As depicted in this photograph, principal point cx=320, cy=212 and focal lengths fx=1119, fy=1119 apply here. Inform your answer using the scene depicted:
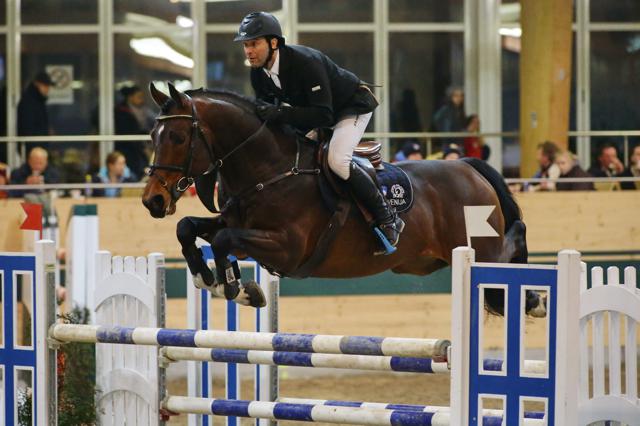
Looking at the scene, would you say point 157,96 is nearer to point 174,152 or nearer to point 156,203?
point 174,152

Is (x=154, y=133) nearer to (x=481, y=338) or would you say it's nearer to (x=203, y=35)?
(x=481, y=338)

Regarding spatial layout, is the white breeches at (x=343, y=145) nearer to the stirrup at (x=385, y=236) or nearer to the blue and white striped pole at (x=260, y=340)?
the stirrup at (x=385, y=236)

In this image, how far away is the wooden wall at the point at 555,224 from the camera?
26.9ft

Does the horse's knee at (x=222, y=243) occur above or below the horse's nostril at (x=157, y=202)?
below

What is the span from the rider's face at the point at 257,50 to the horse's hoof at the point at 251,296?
93 cm

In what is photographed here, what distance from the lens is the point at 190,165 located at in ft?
15.2

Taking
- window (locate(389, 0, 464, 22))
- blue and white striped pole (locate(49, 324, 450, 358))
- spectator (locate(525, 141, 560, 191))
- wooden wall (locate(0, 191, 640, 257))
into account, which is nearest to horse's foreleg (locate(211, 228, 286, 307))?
blue and white striped pole (locate(49, 324, 450, 358))

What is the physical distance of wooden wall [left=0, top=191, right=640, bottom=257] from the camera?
26.9ft

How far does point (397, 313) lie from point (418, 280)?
11.9 inches

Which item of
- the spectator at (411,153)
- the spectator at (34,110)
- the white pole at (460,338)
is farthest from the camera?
Answer: the spectator at (34,110)

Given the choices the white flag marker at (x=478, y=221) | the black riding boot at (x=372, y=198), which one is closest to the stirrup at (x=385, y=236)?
the black riding boot at (x=372, y=198)

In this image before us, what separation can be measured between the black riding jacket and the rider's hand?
4 cm

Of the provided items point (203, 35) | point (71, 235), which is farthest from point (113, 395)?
point (203, 35)

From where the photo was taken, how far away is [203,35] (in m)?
11.6
